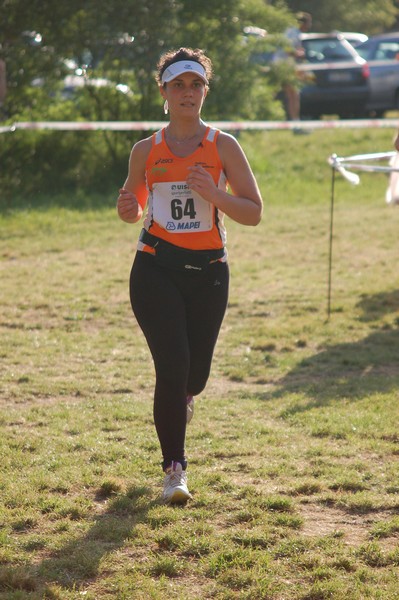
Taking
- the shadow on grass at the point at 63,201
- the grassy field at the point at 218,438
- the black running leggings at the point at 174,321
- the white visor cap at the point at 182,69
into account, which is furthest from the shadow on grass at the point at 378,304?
the shadow on grass at the point at 63,201

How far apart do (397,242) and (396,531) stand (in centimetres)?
827

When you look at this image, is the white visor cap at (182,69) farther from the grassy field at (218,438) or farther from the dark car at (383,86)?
the dark car at (383,86)

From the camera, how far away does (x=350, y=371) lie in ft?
24.2

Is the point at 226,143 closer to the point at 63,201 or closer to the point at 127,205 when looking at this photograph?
the point at 127,205

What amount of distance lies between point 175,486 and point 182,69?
184 centimetres

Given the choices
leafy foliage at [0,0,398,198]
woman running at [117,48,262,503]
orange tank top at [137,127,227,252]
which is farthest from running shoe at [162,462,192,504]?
leafy foliage at [0,0,398,198]

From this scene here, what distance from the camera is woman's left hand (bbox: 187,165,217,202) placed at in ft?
14.9

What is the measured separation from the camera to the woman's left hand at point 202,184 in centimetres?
453

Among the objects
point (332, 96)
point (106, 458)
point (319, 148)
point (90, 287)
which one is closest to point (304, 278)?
point (90, 287)

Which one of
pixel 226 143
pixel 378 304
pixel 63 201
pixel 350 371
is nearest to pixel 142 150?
pixel 226 143

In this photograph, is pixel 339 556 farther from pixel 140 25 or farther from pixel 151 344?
pixel 140 25

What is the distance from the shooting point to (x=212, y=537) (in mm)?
4320

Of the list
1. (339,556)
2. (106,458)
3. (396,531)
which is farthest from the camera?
(106,458)

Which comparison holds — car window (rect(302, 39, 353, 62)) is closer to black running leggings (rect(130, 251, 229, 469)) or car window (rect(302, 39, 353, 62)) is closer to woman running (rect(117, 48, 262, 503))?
woman running (rect(117, 48, 262, 503))
